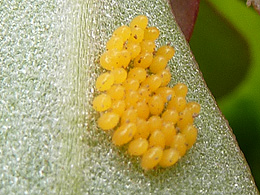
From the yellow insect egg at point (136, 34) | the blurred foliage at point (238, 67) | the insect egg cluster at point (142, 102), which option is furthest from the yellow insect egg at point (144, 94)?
the blurred foliage at point (238, 67)

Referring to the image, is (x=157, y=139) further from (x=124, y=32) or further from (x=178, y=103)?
(x=124, y=32)

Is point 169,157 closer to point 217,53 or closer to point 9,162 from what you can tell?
point 9,162

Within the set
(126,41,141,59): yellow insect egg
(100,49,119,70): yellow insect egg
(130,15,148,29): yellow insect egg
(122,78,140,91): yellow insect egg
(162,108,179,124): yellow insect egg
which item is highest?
(130,15,148,29): yellow insect egg

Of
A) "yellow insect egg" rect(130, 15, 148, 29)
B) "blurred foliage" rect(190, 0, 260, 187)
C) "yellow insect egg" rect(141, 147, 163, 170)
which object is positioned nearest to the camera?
"yellow insect egg" rect(141, 147, 163, 170)

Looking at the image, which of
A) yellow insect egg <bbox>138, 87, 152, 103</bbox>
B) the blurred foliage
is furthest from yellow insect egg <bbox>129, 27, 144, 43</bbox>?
the blurred foliage

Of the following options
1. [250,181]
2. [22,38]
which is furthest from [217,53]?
[22,38]

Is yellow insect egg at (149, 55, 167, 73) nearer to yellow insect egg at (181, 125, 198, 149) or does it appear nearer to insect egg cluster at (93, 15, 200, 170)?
insect egg cluster at (93, 15, 200, 170)

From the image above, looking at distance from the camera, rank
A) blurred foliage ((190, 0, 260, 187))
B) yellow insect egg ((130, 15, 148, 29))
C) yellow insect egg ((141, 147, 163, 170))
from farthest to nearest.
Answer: blurred foliage ((190, 0, 260, 187)), yellow insect egg ((130, 15, 148, 29)), yellow insect egg ((141, 147, 163, 170))

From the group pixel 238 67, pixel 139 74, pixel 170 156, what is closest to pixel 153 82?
pixel 139 74
